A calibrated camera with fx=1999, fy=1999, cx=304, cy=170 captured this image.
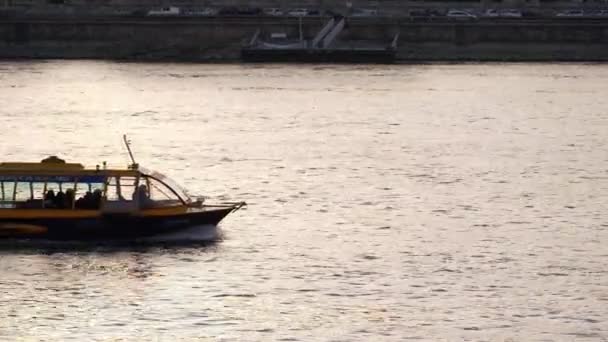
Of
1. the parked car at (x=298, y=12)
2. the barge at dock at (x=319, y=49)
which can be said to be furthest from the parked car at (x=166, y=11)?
the parked car at (x=298, y=12)

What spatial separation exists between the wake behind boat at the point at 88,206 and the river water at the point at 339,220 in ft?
1.68

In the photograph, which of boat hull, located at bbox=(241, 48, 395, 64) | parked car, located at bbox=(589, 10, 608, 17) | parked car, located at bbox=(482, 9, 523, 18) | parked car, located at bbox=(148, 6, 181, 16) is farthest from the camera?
parked car, located at bbox=(148, 6, 181, 16)

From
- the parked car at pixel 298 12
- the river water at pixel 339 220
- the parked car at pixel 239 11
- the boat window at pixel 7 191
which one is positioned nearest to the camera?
the river water at pixel 339 220

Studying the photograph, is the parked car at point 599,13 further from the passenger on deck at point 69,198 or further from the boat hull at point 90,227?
the passenger on deck at point 69,198

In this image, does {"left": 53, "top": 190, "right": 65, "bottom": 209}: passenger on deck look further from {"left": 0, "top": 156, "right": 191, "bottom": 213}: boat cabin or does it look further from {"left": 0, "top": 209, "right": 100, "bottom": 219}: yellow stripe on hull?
{"left": 0, "top": 209, "right": 100, "bottom": 219}: yellow stripe on hull

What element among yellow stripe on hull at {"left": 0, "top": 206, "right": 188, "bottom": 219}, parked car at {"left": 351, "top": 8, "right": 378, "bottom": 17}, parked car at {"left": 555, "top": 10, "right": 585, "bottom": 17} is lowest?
parked car at {"left": 555, "top": 10, "right": 585, "bottom": 17}

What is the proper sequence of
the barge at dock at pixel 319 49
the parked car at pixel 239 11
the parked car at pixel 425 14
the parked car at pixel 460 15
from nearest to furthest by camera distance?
the barge at dock at pixel 319 49 < the parked car at pixel 460 15 < the parked car at pixel 425 14 < the parked car at pixel 239 11

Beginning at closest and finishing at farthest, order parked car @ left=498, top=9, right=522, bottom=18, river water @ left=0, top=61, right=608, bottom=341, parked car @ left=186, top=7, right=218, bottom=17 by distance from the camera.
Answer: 1. river water @ left=0, top=61, right=608, bottom=341
2. parked car @ left=498, top=9, right=522, bottom=18
3. parked car @ left=186, top=7, right=218, bottom=17

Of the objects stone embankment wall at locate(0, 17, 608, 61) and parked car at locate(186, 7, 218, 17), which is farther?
parked car at locate(186, 7, 218, 17)

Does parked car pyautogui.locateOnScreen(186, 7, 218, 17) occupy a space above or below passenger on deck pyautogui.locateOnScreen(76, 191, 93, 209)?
below

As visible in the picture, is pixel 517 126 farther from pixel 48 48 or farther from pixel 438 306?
pixel 48 48

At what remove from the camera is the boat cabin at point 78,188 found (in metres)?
39.5

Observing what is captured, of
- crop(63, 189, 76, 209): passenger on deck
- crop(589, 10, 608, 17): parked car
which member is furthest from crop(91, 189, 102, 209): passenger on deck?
crop(589, 10, 608, 17): parked car

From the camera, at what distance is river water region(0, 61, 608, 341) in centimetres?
3300
